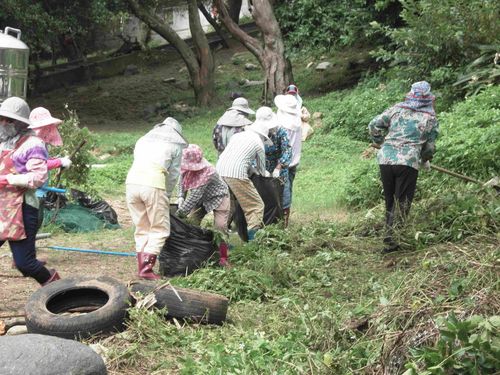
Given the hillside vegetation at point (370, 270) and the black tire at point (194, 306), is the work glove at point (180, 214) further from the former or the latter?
the black tire at point (194, 306)

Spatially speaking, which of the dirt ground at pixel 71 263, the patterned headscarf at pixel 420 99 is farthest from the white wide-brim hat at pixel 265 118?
the dirt ground at pixel 71 263

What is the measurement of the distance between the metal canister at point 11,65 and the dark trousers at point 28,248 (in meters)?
6.73

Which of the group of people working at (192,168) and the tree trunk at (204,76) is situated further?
the tree trunk at (204,76)

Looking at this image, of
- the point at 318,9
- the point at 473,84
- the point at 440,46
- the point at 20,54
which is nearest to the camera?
the point at 20,54

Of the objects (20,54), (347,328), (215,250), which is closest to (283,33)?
(20,54)

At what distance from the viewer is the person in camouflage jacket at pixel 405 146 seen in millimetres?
8867

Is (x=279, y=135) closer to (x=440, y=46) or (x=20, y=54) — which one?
(x=20, y=54)

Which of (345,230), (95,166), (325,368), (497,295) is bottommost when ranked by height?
(95,166)

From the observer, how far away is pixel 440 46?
1750 centimetres

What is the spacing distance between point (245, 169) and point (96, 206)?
3.27 metres

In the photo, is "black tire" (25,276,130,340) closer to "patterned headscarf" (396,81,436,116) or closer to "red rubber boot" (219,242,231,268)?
"red rubber boot" (219,242,231,268)

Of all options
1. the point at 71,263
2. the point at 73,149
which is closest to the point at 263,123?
the point at 71,263

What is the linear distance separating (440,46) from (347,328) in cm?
1261

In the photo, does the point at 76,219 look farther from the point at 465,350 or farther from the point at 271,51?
the point at 271,51
